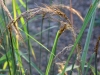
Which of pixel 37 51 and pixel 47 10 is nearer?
pixel 47 10

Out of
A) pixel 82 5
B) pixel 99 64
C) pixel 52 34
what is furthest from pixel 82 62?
pixel 82 5

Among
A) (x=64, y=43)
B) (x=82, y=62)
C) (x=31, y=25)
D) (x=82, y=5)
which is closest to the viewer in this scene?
(x=82, y=62)

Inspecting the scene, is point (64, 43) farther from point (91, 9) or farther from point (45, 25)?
point (91, 9)

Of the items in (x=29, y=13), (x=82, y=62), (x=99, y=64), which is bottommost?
(x=99, y=64)

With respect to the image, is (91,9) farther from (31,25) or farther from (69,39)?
(31,25)

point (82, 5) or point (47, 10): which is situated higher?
point (47, 10)

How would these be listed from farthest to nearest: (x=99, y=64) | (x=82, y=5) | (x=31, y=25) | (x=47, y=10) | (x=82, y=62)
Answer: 1. (x=82, y=5)
2. (x=31, y=25)
3. (x=99, y=64)
4. (x=82, y=62)
5. (x=47, y=10)

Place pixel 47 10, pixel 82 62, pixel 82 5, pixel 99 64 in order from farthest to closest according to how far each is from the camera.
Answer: pixel 82 5, pixel 99 64, pixel 82 62, pixel 47 10

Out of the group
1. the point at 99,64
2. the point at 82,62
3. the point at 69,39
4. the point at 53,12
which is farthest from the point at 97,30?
the point at 53,12

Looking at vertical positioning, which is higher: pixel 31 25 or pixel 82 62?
pixel 82 62
